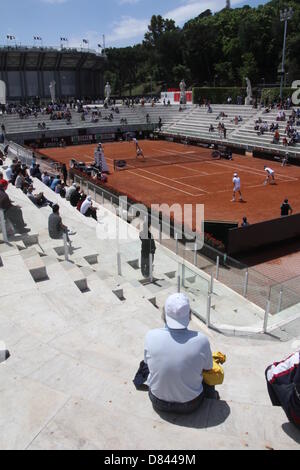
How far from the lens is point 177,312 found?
11.8 feet

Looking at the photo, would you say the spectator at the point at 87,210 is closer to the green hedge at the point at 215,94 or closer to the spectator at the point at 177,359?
the spectator at the point at 177,359

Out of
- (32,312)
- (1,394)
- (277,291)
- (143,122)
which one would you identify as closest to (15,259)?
(32,312)

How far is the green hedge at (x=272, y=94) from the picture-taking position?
52609mm

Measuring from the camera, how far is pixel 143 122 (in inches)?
2190

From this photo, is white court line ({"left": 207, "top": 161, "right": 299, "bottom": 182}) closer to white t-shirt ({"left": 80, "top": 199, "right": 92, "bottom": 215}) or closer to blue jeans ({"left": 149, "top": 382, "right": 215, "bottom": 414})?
white t-shirt ({"left": 80, "top": 199, "right": 92, "bottom": 215})

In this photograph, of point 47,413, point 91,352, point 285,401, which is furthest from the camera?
point 91,352

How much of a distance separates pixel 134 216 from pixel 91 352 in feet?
36.0

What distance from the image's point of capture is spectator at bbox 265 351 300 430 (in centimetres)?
352

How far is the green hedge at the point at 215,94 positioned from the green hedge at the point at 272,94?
10.5ft

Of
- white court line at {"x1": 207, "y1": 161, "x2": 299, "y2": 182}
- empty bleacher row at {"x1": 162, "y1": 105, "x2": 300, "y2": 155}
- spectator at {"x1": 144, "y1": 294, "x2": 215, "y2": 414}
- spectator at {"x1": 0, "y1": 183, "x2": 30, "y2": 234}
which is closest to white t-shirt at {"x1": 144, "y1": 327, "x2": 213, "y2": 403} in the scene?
spectator at {"x1": 144, "y1": 294, "x2": 215, "y2": 414}

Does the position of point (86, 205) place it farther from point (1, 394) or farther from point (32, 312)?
point (1, 394)

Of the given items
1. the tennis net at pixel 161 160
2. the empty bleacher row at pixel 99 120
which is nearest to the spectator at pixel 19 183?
the tennis net at pixel 161 160

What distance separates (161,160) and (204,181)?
9.78 meters

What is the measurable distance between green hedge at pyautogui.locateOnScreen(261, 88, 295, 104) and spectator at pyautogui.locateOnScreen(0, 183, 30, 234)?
47.4 metres
